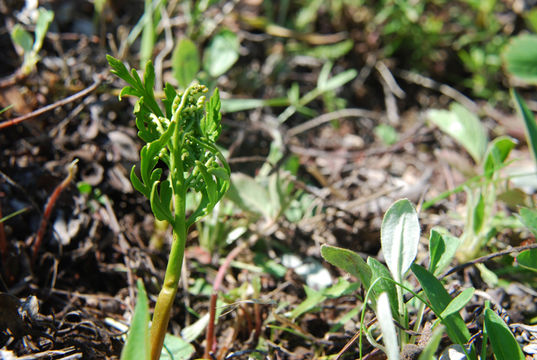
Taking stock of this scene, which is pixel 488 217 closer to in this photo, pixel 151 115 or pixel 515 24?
pixel 151 115

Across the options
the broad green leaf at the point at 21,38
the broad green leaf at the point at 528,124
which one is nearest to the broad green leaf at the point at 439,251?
the broad green leaf at the point at 528,124

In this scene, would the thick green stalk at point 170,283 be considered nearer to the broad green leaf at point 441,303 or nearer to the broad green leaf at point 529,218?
the broad green leaf at point 441,303

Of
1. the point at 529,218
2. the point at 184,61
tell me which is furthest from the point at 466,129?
the point at 184,61

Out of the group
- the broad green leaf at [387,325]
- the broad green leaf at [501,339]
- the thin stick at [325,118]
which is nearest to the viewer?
the broad green leaf at [387,325]

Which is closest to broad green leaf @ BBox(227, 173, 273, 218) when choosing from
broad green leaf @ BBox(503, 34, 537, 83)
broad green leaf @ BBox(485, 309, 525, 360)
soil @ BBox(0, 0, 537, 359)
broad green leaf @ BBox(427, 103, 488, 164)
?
soil @ BBox(0, 0, 537, 359)

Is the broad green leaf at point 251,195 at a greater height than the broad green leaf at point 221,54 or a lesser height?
lesser

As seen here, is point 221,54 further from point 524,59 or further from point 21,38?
point 524,59
